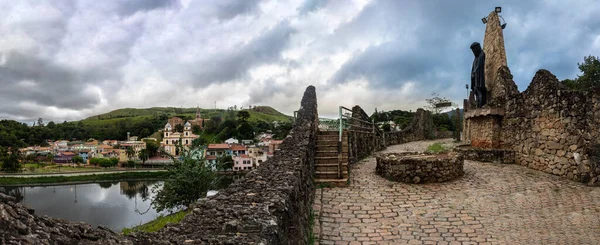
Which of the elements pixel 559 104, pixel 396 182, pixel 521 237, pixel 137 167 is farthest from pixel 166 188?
pixel 137 167

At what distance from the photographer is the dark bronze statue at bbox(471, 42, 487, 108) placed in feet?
45.5

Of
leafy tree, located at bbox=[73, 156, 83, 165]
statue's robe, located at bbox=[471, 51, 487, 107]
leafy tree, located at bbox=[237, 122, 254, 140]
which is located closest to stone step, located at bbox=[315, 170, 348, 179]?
statue's robe, located at bbox=[471, 51, 487, 107]

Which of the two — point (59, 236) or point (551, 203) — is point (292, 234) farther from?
point (551, 203)

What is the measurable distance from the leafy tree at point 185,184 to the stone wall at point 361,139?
5687mm

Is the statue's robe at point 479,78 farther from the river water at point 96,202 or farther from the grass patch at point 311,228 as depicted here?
the river water at point 96,202

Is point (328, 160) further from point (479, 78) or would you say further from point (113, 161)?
point (113, 161)

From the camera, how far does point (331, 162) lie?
33.6 feet

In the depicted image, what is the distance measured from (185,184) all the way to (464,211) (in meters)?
9.72

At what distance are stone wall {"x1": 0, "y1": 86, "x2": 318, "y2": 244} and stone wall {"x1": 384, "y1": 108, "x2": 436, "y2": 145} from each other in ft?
55.1

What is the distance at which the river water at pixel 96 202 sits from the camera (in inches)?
1523

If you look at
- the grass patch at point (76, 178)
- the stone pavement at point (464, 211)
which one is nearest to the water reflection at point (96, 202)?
the grass patch at point (76, 178)

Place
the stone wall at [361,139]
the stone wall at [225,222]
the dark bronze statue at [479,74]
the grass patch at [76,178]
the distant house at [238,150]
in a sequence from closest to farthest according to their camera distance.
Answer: the stone wall at [225,222] < the stone wall at [361,139] < the dark bronze statue at [479,74] < the grass patch at [76,178] < the distant house at [238,150]

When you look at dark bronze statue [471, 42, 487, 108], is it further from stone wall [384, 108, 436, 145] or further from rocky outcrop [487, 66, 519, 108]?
stone wall [384, 108, 436, 145]

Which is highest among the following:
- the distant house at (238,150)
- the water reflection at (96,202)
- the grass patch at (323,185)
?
the grass patch at (323,185)
